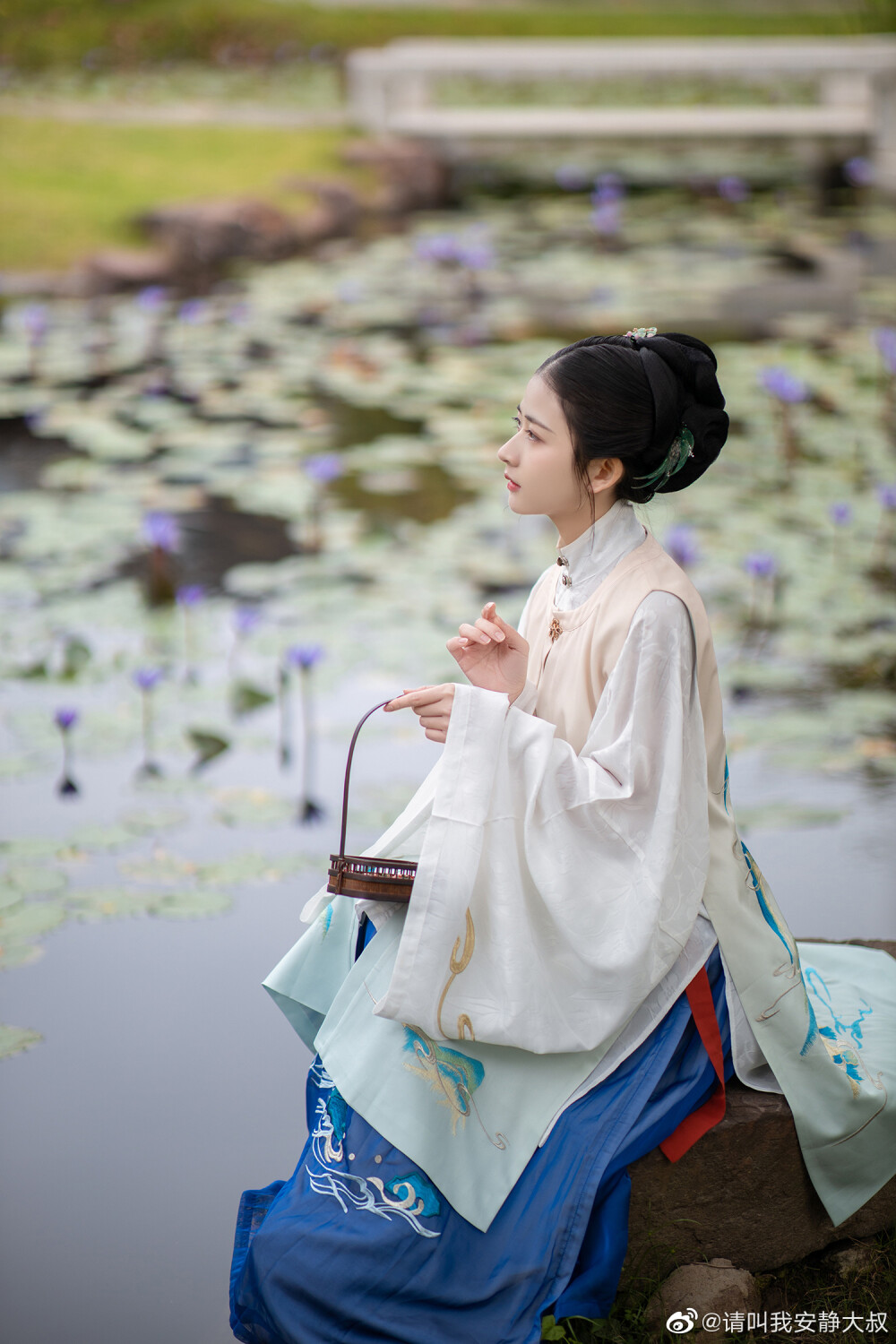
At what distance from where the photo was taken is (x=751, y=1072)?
1419 mm

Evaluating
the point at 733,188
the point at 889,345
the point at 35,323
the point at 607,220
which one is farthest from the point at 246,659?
the point at 733,188

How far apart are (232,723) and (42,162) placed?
4945mm

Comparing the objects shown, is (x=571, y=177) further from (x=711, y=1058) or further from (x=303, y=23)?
(x=711, y=1058)

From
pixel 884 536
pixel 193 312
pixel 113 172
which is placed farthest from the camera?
pixel 113 172

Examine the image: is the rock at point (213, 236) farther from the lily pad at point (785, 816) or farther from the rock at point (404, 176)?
the lily pad at point (785, 816)

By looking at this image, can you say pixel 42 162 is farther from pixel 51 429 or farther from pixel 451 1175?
pixel 451 1175

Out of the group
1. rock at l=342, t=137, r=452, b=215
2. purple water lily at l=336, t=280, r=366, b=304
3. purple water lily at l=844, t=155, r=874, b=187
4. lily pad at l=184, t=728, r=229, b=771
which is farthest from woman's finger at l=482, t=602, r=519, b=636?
purple water lily at l=844, t=155, r=874, b=187

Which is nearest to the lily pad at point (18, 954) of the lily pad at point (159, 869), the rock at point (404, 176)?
the lily pad at point (159, 869)

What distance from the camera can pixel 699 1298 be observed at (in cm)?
136

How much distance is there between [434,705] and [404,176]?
6.35 metres

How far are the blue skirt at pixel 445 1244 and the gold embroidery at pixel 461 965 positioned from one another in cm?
14

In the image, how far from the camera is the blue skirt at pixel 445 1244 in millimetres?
1286

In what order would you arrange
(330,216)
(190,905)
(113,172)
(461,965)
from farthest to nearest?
(113,172) → (330,216) → (190,905) → (461,965)

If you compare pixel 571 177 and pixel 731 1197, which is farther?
pixel 571 177
